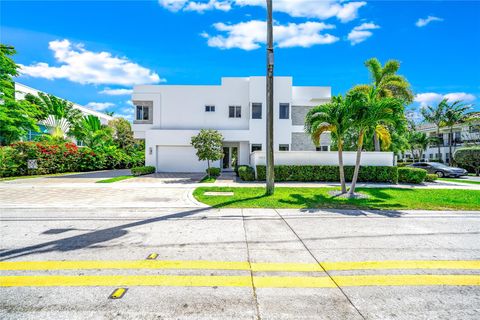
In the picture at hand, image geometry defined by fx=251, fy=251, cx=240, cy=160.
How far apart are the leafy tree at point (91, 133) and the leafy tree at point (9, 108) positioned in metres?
8.12

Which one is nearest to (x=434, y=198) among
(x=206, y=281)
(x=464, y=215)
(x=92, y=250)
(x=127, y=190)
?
(x=464, y=215)

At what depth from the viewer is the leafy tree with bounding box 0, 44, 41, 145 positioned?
2081 cm

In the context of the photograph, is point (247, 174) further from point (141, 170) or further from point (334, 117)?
point (141, 170)

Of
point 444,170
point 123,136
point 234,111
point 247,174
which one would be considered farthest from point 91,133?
point 444,170

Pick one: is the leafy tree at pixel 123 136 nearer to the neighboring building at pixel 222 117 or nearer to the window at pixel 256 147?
the neighboring building at pixel 222 117

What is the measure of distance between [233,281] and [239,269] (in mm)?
388

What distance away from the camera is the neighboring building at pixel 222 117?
2266 centimetres

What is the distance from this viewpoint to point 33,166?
776 inches

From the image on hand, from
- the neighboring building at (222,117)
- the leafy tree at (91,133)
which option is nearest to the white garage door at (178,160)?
the neighboring building at (222,117)

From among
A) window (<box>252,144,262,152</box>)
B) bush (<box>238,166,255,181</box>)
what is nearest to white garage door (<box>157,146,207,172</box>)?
window (<box>252,144,262,152</box>)

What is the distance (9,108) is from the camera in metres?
21.6

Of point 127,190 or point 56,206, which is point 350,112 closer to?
point 127,190

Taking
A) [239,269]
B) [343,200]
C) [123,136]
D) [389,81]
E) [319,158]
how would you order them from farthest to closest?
[123,136], [389,81], [319,158], [343,200], [239,269]

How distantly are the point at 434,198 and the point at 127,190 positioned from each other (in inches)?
559
